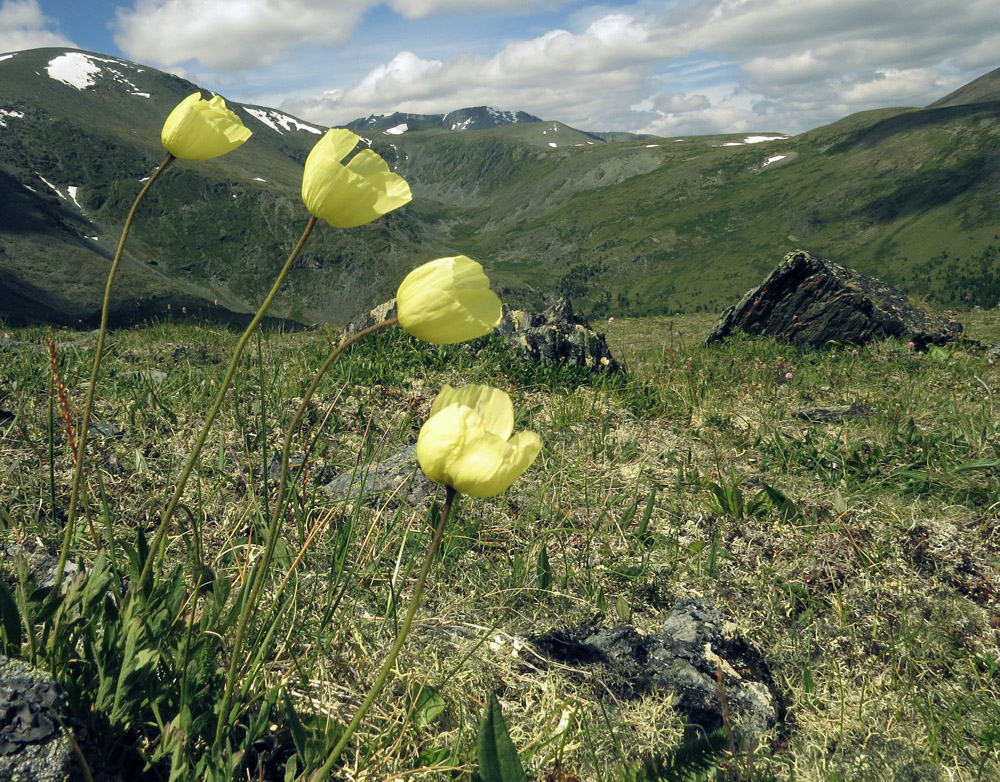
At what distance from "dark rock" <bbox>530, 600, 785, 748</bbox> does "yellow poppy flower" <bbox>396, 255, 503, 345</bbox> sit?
148 centimetres

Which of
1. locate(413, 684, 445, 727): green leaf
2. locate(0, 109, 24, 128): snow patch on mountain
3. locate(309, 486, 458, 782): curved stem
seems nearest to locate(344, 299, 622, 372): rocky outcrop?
locate(413, 684, 445, 727): green leaf


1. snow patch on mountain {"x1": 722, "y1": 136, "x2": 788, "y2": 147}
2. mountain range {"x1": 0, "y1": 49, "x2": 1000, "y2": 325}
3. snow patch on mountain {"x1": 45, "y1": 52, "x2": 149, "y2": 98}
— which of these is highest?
snow patch on mountain {"x1": 45, "y1": 52, "x2": 149, "y2": 98}

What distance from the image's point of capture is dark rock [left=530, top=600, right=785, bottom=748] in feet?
7.52

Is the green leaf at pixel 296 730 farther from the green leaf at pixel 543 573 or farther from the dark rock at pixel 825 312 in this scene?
the dark rock at pixel 825 312

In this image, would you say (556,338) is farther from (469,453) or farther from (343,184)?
(469,453)

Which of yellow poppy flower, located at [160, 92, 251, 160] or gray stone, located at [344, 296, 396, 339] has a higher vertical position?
yellow poppy flower, located at [160, 92, 251, 160]

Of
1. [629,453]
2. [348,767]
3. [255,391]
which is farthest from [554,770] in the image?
[255,391]

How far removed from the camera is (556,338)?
675 cm

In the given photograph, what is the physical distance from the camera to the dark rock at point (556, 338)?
658cm

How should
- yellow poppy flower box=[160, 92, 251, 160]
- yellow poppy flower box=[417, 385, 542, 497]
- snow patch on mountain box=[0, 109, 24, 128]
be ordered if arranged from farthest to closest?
snow patch on mountain box=[0, 109, 24, 128], yellow poppy flower box=[160, 92, 251, 160], yellow poppy flower box=[417, 385, 542, 497]

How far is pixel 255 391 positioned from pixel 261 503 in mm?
1401

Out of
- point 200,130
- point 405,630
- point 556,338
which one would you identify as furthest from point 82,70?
point 405,630

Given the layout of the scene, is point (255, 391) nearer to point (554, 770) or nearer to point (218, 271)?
point (554, 770)

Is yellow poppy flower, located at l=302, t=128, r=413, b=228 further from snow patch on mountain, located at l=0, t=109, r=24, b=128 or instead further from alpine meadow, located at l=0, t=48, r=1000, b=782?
snow patch on mountain, located at l=0, t=109, r=24, b=128
